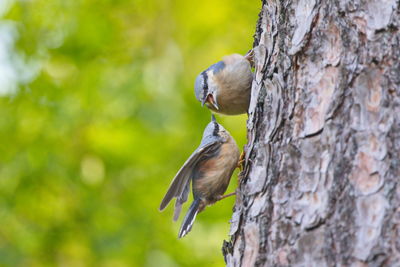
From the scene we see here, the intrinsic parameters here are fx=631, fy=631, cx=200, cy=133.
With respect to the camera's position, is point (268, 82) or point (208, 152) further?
point (208, 152)

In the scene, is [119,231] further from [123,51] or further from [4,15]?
[4,15]

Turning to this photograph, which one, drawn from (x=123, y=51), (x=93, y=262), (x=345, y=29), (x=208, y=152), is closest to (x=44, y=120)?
(x=123, y=51)

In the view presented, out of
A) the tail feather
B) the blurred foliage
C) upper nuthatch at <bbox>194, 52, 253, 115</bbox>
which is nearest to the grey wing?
the tail feather

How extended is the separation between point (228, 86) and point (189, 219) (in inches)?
27.4

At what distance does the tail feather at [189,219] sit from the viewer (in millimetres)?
2940

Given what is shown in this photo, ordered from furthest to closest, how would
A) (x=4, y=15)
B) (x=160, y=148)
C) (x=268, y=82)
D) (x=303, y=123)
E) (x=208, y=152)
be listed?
(x=4, y=15), (x=160, y=148), (x=208, y=152), (x=268, y=82), (x=303, y=123)

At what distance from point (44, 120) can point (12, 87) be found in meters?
0.43

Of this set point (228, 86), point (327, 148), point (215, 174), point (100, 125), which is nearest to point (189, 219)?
point (215, 174)

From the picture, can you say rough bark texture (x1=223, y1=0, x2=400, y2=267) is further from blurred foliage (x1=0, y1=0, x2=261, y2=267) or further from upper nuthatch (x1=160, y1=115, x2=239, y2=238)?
blurred foliage (x1=0, y1=0, x2=261, y2=267)

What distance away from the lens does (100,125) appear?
16.3ft

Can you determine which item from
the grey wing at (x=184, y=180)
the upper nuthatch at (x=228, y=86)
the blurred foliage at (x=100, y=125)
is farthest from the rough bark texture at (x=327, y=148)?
the blurred foliage at (x=100, y=125)

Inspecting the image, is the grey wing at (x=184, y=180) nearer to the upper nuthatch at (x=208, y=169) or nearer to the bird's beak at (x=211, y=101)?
the upper nuthatch at (x=208, y=169)

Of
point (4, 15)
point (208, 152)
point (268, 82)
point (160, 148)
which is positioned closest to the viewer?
point (268, 82)

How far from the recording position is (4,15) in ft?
17.4
